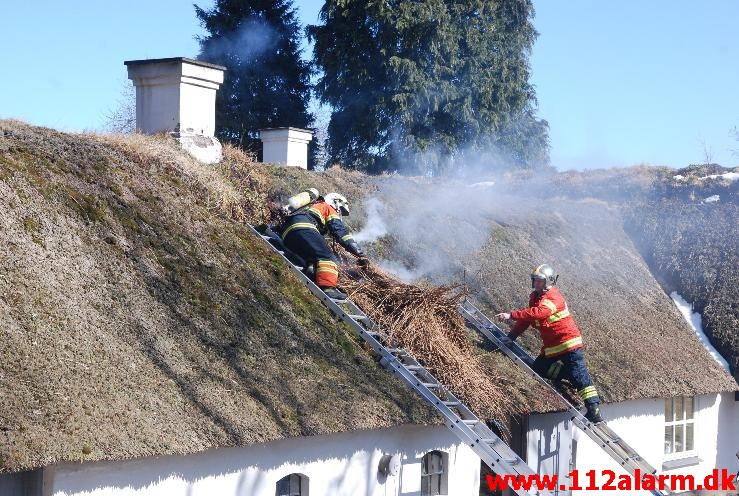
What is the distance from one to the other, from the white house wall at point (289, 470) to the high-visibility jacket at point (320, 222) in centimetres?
223

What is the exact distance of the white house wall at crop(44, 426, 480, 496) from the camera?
6.70 m

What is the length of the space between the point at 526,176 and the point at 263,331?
38.2 ft

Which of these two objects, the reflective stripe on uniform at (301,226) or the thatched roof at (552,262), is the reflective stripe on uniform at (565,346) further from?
the reflective stripe on uniform at (301,226)

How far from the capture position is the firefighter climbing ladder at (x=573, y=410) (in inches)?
363

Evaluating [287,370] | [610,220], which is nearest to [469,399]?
[287,370]

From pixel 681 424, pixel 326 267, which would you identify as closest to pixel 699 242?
pixel 681 424

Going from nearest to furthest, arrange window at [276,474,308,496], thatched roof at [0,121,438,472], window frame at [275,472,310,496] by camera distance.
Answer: thatched roof at [0,121,438,472], window frame at [275,472,310,496], window at [276,474,308,496]

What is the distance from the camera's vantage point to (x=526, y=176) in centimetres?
1886

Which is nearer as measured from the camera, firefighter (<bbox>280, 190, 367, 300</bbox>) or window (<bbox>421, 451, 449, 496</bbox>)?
firefighter (<bbox>280, 190, 367, 300</bbox>)

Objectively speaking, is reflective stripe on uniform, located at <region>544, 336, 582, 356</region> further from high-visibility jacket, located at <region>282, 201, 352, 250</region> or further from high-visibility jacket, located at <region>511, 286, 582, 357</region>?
high-visibility jacket, located at <region>282, 201, 352, 250</region>

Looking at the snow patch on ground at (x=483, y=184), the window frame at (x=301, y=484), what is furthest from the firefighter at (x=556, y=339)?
the snow patch on ground at (x=483, y=184)

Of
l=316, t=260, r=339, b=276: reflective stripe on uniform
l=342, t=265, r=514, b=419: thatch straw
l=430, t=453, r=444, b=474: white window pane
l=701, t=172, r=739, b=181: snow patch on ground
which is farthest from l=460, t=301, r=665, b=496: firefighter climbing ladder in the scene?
l=701, t=172, r=739, b=181: snow patch on ground

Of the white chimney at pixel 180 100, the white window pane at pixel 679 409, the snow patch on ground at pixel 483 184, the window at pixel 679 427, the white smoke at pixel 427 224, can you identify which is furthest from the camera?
the snow patch on ground at pixel 483 184

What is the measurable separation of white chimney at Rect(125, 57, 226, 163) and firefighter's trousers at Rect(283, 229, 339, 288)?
2.13 metres
